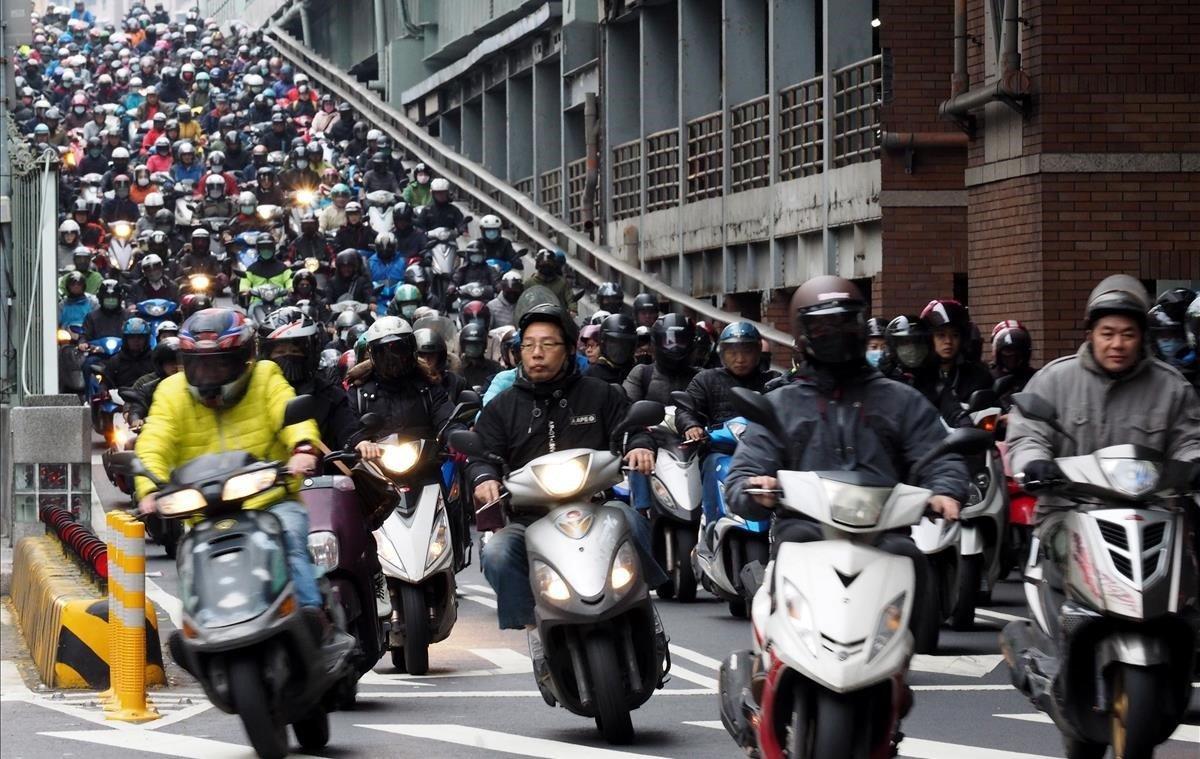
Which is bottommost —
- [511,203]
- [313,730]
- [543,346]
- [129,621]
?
[313,730]

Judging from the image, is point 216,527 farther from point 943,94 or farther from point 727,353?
point 943,94

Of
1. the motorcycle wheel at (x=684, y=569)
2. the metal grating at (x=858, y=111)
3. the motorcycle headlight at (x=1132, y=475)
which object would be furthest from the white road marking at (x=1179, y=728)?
the metal grating at (x=858, y=111)

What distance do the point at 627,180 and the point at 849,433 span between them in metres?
30.4

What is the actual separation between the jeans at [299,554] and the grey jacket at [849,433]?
5.76 ft

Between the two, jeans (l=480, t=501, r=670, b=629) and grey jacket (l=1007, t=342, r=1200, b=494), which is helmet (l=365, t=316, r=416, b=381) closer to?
jeans (l=480, t=501, r=670, b=629)

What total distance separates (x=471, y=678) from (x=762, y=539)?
8.07 feet

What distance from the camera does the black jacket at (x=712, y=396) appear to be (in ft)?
50.7

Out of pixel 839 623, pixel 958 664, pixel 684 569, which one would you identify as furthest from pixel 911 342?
pixel 839 623

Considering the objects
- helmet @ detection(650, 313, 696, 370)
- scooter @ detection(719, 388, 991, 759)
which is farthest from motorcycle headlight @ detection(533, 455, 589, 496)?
helmet @ detection(650, 313, 696, 370)

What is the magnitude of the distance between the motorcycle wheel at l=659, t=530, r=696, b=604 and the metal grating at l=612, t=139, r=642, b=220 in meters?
21.0

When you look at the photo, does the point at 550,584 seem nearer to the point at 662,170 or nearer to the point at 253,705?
the point at 253,705

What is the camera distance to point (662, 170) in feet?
120

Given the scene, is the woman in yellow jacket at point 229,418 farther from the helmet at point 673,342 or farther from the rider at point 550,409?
the helmet at point 673,342

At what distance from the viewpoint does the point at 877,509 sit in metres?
7.93
